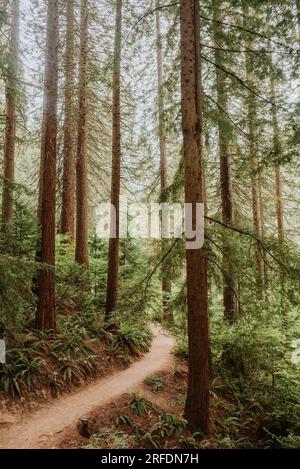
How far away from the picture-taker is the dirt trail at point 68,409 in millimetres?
5906

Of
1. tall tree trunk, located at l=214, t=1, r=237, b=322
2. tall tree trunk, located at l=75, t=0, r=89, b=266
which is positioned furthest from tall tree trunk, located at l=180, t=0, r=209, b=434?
tall tree trunk, located at l=75, t=0, r=89, b=266

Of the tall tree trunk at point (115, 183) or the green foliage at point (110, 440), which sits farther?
the tall tree trunk at point (115, 183)

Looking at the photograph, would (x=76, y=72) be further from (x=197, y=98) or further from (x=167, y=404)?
(x=167, y=404)

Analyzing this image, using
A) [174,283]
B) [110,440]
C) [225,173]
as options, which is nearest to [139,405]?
[110,440]

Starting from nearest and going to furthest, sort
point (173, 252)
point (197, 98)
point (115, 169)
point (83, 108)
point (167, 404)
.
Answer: point (197, 98) → point (173, 252) → point (167, 404) → point (115, 169) → point (83, 108)

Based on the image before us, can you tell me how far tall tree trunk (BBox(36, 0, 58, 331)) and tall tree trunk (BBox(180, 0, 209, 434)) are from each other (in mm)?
3678

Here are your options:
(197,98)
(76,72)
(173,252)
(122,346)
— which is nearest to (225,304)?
(122,346)

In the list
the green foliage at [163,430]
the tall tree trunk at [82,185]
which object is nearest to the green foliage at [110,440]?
the green foliage at [163,430]

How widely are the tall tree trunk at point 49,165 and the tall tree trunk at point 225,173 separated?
3988 mm

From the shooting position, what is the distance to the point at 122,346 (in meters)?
10.4

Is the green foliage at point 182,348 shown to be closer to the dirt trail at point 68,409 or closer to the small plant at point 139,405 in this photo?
the dirt trail at point 68,409

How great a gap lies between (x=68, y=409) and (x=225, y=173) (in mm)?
7917
